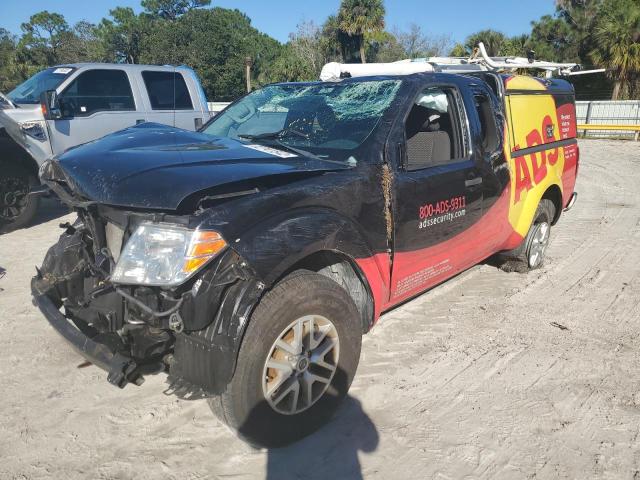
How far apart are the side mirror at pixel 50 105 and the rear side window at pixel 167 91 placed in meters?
1.50

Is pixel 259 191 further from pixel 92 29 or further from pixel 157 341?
pixel 92 29

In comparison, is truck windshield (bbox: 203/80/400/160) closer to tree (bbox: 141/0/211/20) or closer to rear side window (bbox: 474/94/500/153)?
rear side window (bbox: 474/94/500/153)

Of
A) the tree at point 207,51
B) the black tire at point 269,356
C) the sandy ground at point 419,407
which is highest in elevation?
the tree at point 207,51

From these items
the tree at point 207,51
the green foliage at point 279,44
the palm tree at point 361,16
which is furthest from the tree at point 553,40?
the tree at point 207,51

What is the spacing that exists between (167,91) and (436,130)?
5.71 m

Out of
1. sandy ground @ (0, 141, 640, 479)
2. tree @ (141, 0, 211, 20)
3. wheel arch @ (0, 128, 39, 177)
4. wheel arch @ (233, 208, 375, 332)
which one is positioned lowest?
sandy ground @ (0, 141, 640, 479)

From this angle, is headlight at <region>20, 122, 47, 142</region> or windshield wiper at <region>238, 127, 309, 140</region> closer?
windshield wiper at <region>238, 127, 309, 140</region>

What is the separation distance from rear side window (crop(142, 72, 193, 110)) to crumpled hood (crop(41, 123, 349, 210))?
5.27 meters

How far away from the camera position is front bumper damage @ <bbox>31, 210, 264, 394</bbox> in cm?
215

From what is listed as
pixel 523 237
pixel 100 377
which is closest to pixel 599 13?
pixel 523 237

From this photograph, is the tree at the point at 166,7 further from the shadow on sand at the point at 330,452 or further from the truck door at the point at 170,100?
the shadow on sand at the point at 330,452

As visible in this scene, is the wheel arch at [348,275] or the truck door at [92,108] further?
the truck door at [92,108]

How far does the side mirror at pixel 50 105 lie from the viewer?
6.68 metres

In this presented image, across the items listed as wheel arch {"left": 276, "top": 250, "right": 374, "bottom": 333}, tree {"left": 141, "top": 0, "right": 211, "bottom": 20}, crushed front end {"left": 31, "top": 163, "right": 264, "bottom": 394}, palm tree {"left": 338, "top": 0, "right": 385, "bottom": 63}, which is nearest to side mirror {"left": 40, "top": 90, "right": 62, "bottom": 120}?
crushed front end {"left": 31, "top": 163, "right": 264, "bottom": 394}
